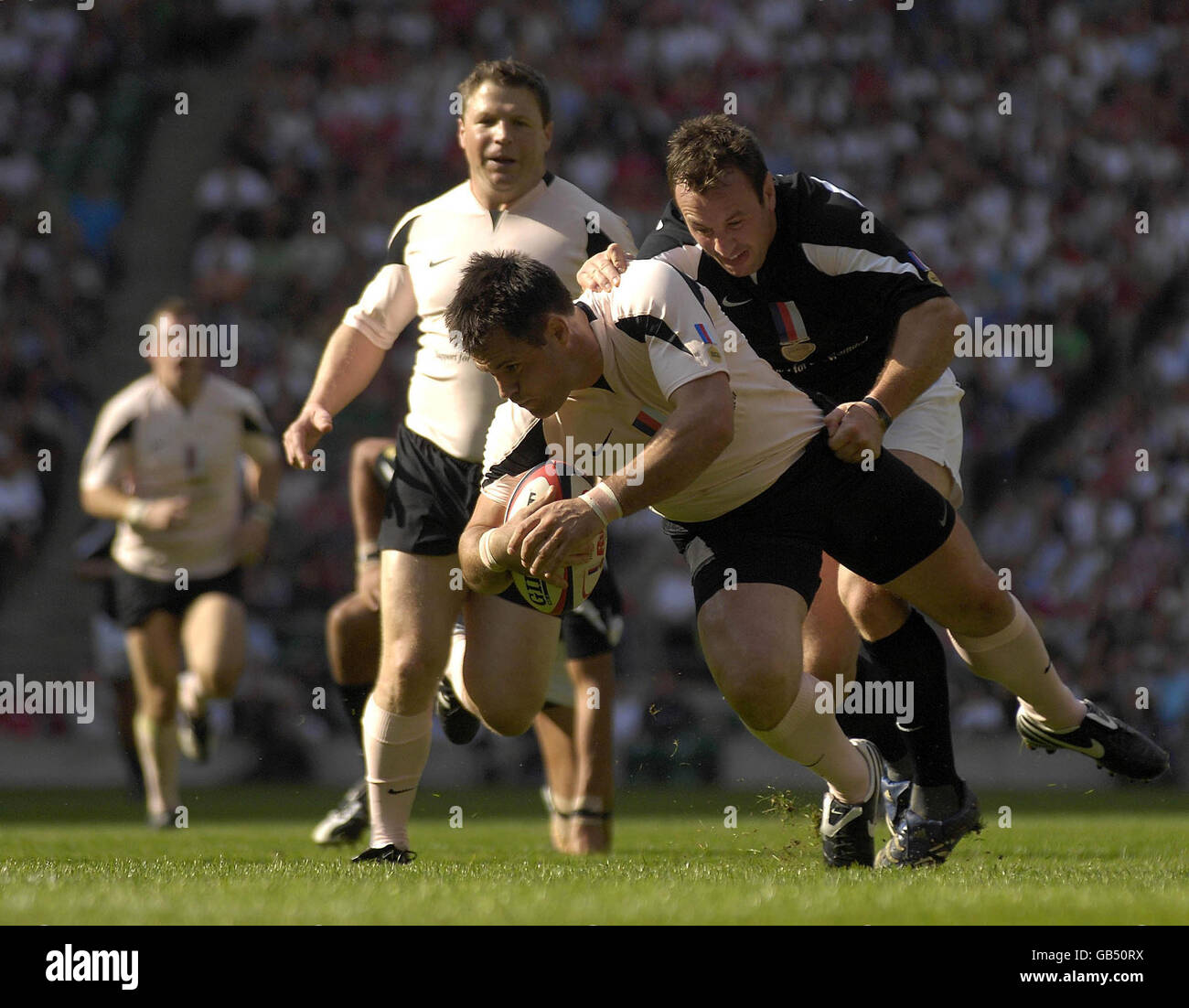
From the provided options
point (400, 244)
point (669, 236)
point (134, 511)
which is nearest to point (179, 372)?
point (134, 511)

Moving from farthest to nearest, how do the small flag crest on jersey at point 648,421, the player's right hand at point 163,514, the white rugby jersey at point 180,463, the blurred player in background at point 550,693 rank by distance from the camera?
the white rugby jersey at point 180,463
the player's right hand at point 163,514
the blurred player in background at point 550,693
the small flag crest on jersey at point 648,421

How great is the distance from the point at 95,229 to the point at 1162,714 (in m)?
11.6

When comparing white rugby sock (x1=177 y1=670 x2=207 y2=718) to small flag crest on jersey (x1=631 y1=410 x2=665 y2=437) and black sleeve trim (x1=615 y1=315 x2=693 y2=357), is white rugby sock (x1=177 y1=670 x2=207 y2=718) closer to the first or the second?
small flag crest on jersey (x1=631 y1=410 x2=665 y2=437)

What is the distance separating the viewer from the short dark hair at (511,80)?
19.8 feet

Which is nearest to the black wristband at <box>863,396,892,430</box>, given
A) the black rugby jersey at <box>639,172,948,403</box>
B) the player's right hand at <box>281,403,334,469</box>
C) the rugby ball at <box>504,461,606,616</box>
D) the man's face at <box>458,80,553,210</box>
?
the black rugby jersey at <box>639,172,948,403</box>

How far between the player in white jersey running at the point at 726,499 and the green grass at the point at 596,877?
0.58 meters

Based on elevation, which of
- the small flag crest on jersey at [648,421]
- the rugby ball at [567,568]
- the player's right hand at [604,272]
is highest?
the player's right hand at [604,272]

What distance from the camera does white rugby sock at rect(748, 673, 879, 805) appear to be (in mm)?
5098

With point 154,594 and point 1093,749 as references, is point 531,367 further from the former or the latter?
point 154,594

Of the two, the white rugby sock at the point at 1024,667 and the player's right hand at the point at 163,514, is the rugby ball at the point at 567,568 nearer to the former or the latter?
the white rugby sock at the point at 1024,667

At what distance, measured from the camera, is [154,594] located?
31.1 ft

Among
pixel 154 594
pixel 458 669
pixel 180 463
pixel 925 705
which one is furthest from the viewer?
pixel 180 463

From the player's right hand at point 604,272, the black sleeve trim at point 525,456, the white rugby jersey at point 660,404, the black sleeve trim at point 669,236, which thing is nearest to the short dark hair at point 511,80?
the black sleeve trim at point 669,236

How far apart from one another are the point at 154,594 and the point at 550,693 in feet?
10.0
